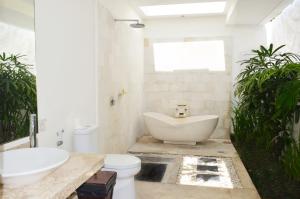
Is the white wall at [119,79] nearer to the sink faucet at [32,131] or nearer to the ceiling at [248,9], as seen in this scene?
the ceiling at [248,9]

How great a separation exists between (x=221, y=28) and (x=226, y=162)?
9.50 ft

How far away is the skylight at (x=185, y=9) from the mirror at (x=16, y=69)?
10.5 ft

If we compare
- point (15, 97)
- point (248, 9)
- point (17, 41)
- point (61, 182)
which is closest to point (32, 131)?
point (15, 97)

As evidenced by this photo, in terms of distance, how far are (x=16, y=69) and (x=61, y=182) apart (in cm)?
101

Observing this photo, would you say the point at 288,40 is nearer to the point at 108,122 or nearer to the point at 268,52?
the point at 268,52

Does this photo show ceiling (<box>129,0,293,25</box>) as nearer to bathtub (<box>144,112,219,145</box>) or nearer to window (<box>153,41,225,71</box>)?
window (<box>153,41,225,71</box>)

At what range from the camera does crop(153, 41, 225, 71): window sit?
5660mm

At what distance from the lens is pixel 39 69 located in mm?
2209

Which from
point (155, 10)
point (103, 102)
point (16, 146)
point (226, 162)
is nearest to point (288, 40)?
point (226, 162)

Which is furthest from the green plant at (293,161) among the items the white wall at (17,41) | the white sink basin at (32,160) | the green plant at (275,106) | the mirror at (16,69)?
the white wall at (17,41)

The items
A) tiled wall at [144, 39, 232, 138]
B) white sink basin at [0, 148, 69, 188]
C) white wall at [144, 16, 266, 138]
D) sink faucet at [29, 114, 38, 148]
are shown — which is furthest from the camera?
tiled wall at [144, 39, 232, 138]

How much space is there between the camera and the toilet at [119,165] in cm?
255

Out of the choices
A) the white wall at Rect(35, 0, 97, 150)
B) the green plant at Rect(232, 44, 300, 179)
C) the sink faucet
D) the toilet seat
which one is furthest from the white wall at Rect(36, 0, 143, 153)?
the green plant at Rect(232, 44, 300, 179)

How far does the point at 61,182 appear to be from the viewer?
1304 millimetres
